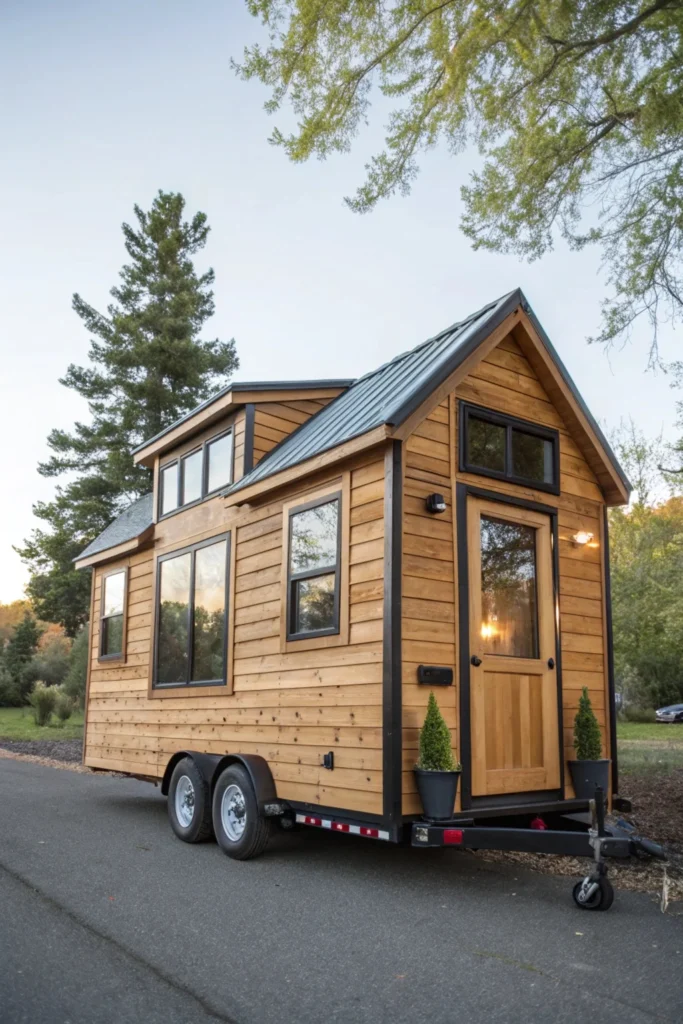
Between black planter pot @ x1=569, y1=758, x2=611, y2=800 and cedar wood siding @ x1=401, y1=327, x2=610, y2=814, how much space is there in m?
0.09

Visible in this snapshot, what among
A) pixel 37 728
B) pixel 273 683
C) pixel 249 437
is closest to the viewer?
pixel 273 683

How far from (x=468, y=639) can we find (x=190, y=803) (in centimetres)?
353

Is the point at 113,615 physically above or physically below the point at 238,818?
above

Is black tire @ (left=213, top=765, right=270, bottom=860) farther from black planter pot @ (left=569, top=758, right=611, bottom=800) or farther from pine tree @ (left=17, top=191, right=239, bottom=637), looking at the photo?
pine tree @ (left=17, top=191, right=239, bottom=637)

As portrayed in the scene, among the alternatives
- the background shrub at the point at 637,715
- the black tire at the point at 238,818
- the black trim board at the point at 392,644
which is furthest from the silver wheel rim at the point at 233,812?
the background shrub at the point at 637,715

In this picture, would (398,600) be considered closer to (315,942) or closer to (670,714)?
(315,942)

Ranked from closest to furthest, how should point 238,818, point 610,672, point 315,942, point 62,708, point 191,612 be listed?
point 315,942, point 238,818, point 610,672, point 191,612, point 62,708

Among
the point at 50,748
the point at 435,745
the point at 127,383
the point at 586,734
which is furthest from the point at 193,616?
the point at 127,383

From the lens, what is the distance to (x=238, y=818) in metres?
7.67

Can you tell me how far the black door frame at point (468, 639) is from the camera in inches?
263

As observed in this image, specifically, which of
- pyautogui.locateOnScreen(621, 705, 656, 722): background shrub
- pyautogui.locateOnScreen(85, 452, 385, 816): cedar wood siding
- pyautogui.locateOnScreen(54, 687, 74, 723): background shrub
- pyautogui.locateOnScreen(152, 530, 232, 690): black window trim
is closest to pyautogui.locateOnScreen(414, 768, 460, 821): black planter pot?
pyautogui.locateOnScreen(85, 452, 385, 816): cedar wood siding

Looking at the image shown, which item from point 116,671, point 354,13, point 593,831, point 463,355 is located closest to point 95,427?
point 116,671

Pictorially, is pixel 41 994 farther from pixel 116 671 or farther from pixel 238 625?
pixel 116 671

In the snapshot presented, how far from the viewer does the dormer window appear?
9.72 meters
